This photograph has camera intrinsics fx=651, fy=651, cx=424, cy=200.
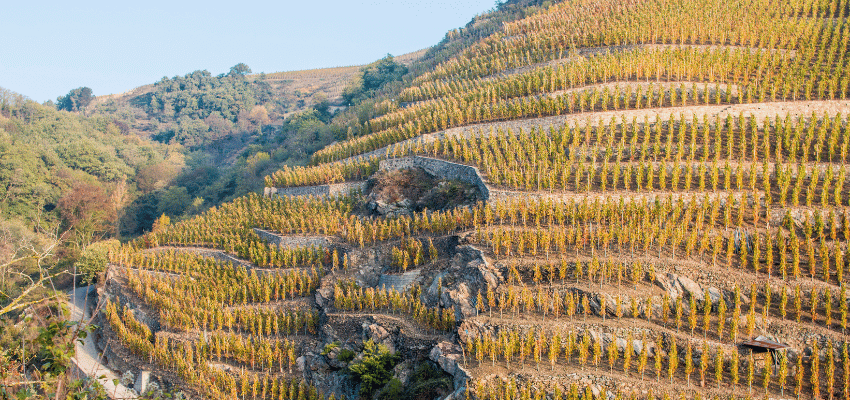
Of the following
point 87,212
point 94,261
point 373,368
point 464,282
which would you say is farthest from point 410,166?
point 87,212

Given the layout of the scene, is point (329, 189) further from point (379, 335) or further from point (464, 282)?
point (464, 282)

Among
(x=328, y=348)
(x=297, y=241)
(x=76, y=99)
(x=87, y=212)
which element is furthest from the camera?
(x=76, y=99)

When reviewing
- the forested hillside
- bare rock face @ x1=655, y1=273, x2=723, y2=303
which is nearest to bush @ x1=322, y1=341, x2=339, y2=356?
the forested hillside

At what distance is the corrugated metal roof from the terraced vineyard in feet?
1.38

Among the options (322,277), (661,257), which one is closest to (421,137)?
(322,277)

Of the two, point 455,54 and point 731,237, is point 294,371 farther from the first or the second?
point 455,54

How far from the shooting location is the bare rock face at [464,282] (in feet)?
77.5

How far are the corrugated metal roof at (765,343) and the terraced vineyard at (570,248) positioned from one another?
0.42 meters

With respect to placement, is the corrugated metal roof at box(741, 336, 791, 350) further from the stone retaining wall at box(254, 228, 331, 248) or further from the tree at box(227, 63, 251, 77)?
the tree at box(227, 63, 251, 77)

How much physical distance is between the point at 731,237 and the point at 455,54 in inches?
1511

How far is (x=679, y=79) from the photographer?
35.7 m

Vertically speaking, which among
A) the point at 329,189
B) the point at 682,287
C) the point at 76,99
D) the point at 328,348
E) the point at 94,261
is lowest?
the point at 328,348

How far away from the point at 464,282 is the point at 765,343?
10113 mm

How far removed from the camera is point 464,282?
80.0 ft
